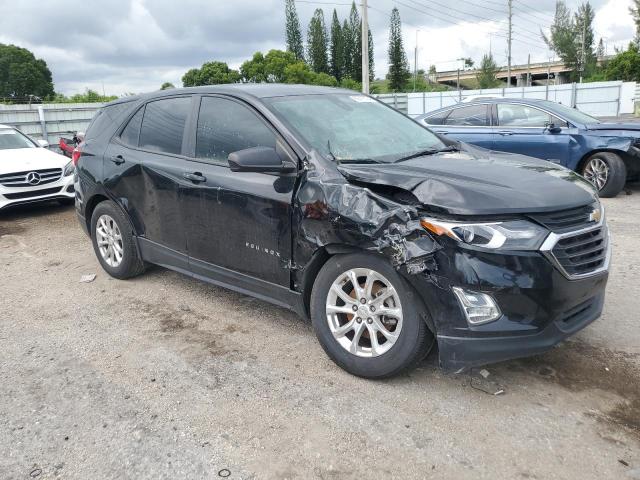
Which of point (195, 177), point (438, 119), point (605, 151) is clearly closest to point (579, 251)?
point (195, 177)

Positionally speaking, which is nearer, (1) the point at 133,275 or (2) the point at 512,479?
(2) the point at 512,479

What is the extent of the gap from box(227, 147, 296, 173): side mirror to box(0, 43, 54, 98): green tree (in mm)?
96925

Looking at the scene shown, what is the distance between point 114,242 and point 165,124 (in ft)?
4.35

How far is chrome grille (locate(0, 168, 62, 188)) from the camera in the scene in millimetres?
8227

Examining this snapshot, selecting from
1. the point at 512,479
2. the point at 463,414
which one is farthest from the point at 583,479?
the point at 463,414

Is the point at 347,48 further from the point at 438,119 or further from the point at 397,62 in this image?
the point at 438,119

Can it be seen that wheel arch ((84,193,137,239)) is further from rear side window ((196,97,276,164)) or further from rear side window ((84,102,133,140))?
rear side window ((196,97,276,164))

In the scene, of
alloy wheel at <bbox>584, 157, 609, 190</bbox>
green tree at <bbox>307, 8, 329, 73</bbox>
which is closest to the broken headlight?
alloy wheel at <bbox>584, 157, 609, 190</bbox>

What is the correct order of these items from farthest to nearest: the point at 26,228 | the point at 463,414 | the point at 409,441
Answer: the point at 26,228 < the point at 463,414 < the point at 409,441

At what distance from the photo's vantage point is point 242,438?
2789 millimetres

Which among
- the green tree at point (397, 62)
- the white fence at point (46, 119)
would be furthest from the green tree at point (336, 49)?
the white fence at point (46, 119)

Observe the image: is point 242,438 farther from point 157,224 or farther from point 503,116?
point 503,116

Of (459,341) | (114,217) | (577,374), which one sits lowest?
(577,374)

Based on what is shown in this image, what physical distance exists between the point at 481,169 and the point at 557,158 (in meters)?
5.97
